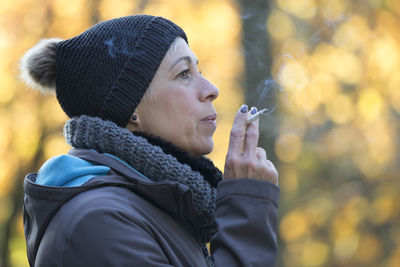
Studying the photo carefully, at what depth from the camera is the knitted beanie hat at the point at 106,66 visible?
2104mm

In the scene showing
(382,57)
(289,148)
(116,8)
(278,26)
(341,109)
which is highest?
(382,57)

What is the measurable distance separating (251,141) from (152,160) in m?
0.37

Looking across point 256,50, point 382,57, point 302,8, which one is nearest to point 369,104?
point 382,57

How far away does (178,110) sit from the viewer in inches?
83.7

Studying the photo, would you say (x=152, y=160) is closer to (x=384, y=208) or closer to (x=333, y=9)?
(x=333, y=9)

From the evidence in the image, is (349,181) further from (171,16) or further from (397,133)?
(171,16)

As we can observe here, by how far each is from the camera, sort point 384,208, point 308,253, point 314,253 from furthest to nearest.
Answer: point 384,208 → point 314,253 → point 308,253

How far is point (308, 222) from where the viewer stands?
8.38 meters

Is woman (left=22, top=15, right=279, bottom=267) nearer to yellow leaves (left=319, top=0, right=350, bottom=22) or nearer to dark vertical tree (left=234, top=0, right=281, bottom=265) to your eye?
dark vertical tree (left=234, top=0, right=281, bottom=265)

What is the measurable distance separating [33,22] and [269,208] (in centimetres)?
780

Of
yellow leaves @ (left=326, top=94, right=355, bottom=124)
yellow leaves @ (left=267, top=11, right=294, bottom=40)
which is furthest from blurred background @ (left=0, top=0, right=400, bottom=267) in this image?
yellow leaves @ (left=267, top=11, right=294, bottom=40)

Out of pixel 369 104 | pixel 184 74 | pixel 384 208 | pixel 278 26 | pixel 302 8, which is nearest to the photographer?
pixel 184 74

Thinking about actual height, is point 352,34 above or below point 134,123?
above

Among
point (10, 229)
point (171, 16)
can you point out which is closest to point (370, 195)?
point (171, 16)
